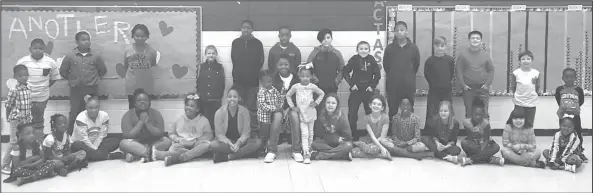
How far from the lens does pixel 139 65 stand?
5.16 metres

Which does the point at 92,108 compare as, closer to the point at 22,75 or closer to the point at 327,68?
the point at 22,75

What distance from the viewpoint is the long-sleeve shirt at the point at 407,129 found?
4.73m

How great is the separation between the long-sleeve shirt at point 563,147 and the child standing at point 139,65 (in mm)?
3821

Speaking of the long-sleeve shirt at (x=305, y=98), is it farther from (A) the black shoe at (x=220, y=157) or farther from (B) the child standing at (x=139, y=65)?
(B) the child standing at (x=139, y=65)

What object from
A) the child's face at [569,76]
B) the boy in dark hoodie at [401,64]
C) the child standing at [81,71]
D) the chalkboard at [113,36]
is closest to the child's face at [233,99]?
the chalkboard at [113,36]

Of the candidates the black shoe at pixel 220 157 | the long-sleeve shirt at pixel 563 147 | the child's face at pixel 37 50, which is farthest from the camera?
the child's face at pixel 37 50

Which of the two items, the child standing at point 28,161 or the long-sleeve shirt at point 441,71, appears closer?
the child standing at point 28,161

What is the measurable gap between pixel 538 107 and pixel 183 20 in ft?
13.3

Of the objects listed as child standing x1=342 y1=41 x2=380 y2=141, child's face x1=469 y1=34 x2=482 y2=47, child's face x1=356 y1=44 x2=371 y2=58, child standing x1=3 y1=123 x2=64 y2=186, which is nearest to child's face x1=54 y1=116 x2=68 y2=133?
child standing x1=3 y1=123 x2=64 y2=186

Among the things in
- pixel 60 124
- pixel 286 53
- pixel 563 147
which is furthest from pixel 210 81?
pixel 563 147

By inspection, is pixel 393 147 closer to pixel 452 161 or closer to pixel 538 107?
pixel 452 161

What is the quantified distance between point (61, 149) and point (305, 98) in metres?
2.12

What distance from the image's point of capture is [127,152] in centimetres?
459

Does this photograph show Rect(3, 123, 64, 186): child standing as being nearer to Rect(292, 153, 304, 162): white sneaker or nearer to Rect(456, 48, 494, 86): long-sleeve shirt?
Rect(292, 153, 304, 162): white sneaker
